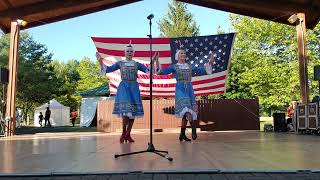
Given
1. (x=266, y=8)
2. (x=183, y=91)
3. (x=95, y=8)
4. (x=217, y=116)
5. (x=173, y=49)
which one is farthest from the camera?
(x=217, y=116)

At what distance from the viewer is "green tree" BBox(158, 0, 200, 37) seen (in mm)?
40250

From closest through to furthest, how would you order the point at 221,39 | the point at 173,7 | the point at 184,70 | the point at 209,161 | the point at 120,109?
the point at 209,161
the point at 120,109
the point at 184,70
the point at 221,39
the point at 173,7

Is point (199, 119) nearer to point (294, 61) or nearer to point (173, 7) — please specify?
point (294, 61)

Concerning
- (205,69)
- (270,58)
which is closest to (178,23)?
(270,58)

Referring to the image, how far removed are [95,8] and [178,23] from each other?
86.8ft

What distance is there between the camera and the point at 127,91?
793 cm

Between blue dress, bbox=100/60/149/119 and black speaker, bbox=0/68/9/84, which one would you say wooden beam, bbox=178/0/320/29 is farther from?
blue dress, bbox=100/60/149/119

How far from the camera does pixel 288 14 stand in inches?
553

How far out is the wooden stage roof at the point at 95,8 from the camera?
13.3 meters

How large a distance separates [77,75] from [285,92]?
4219cm

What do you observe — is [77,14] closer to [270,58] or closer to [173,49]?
[173,49]

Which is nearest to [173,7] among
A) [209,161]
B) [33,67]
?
[33,67]

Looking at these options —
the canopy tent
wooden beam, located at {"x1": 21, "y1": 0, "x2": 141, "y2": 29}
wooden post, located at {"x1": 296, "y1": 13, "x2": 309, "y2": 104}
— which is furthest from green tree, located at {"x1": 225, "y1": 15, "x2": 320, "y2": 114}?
wooden beam, located at {"x1": 21, "y1": 0, "x2": 141, "y2": 29}

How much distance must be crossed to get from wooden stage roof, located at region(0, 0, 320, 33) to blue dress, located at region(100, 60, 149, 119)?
248 inches
